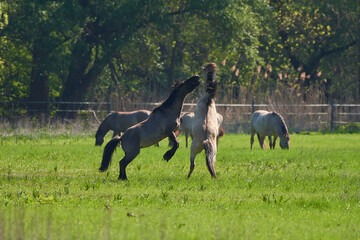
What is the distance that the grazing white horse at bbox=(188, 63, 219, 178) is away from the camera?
1349 cm

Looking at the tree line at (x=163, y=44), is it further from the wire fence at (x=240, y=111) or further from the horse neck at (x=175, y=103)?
the horse neck at (x=175, y=103)

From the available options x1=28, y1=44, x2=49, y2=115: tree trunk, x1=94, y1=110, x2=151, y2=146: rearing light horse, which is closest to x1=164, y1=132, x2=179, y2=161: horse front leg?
x1=94, y1=110, x2=151, y2=146: rearing light horse

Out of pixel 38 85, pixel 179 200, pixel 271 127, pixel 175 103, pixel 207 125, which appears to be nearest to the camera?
pixel 179 200

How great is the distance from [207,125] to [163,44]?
37.6 m

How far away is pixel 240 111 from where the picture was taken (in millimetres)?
38969

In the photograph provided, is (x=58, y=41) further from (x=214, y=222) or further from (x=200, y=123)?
(x=214, y=222)

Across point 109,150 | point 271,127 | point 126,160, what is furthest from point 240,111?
point 126,160

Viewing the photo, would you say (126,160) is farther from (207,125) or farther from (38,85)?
(38,85)

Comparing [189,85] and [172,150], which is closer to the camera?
[172,150]

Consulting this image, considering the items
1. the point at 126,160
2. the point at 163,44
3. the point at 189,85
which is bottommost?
the point at 126,160

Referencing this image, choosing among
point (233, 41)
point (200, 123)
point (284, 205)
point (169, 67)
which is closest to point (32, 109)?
point (233, 41)

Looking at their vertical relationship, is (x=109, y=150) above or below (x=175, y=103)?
below

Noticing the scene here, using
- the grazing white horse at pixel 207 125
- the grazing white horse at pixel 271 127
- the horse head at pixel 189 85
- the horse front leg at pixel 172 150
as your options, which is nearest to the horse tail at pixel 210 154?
the grazing white horse at pixel 207 125

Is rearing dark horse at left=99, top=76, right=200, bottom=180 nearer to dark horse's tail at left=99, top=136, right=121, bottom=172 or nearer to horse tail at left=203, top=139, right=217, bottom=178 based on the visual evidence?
dark horse's tail at left=99, top=136, right=121, bottom=172
